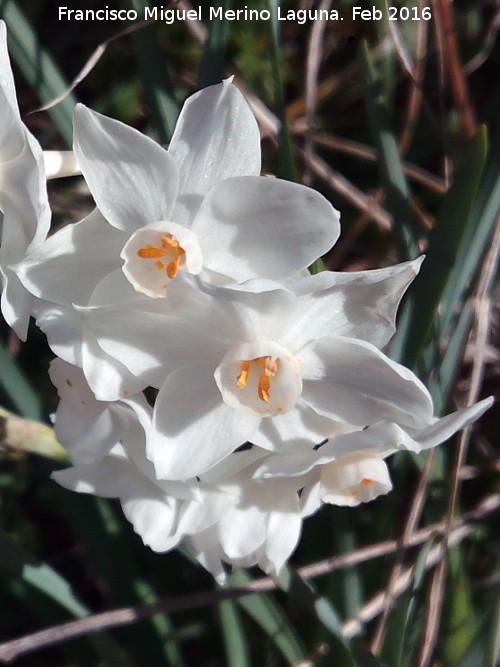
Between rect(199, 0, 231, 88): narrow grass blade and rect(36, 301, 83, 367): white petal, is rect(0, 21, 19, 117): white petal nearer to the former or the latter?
rect(36, 301, 83, 367): white petal

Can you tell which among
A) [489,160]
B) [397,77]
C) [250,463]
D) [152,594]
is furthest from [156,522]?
[397,77]

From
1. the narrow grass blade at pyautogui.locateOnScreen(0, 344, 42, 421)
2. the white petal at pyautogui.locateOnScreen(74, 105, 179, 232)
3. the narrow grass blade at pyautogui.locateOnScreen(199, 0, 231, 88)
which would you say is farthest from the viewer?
the narrow grass blade at pyautogui.locateOnScreen(0, 344, 42, 421)

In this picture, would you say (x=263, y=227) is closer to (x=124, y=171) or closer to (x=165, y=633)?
(x=124, y=171)

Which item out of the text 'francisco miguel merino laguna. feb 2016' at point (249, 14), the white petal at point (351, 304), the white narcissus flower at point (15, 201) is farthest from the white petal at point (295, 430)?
the text 'francisco miguel merino laguna. feb 2016' at point (249, 14)

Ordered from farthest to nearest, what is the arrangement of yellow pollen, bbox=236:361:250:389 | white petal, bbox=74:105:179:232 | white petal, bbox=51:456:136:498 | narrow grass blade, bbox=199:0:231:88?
1. narrow grass blade, bbox=199:0:231:88
2. white petal, bbox=51:456:136:498
3. yellow pollen, bbox=236:361:250:389
4. white petal, bbox=74:105:179:232

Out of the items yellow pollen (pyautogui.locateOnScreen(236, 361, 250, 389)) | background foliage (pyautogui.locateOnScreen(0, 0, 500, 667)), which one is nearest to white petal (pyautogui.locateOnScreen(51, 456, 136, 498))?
background foliage (pyautogui.locateOnScreen(0, 0, 500, 667))

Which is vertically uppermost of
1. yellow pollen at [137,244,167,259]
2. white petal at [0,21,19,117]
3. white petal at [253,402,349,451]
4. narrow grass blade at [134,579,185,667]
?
white petal at [0,21,19,117]

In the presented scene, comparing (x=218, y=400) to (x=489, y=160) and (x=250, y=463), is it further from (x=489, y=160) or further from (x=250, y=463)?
(x=489, y=160)
